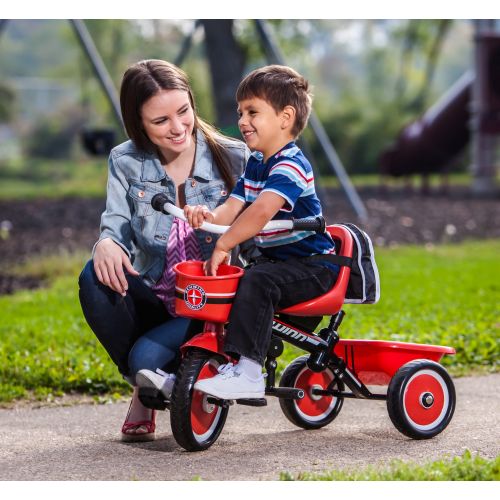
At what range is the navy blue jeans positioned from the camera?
139 inches

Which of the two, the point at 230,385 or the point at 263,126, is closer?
the point at 230,385

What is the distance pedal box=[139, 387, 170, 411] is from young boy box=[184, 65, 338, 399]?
10.2 inches

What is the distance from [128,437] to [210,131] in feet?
4.17

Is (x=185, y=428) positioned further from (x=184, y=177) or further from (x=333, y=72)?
(x=333, y=72)

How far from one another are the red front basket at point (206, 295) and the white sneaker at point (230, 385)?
0.18 meters

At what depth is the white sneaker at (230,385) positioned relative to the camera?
3.52 metres

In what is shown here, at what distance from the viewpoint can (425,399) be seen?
394cm

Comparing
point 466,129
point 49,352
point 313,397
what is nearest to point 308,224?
point 313,397

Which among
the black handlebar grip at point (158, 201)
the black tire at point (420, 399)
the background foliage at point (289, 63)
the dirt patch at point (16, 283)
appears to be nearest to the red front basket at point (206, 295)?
the black handlebar grip at point (158, 201)

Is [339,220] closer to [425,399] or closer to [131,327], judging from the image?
[425,399]

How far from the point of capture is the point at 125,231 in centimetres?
397

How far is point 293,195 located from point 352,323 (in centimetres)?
285

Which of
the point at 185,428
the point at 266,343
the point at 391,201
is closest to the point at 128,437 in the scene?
the point at 185,428

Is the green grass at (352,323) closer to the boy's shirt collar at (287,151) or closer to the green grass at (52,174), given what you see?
the boy's shirt collar at (287,151)
